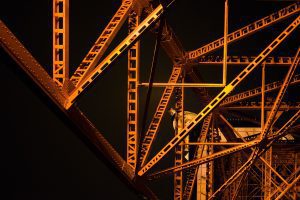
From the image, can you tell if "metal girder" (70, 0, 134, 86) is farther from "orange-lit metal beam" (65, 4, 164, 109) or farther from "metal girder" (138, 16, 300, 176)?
"metal girder" (138, 16, 300, 176)

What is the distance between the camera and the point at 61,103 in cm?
622

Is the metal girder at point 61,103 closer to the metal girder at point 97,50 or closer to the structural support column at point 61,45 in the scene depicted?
the structural support column at point 61,45

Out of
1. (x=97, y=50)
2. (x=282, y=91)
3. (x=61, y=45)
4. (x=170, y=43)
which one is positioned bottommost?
(x=282, y=91)

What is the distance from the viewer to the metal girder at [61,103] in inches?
211

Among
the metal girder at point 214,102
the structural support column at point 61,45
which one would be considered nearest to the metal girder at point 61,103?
the structural support column at point 61,45

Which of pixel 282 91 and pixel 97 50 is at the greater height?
pixel 97 50

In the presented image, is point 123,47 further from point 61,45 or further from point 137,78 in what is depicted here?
point 137,78

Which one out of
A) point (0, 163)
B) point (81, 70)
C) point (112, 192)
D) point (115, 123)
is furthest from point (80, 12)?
point (81, 70)

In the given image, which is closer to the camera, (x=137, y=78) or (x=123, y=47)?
(x=123, y=47)

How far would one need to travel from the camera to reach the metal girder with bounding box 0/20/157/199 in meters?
5.35

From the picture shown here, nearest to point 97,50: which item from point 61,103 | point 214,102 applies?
point 61,103

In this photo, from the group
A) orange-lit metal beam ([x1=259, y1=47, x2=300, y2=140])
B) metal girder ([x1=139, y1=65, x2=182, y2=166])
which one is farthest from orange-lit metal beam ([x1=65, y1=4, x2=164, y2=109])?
orange-lit metal beam ([x1=259, y1=47, x2=300, y2=140])

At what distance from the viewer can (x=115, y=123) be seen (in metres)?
18.5

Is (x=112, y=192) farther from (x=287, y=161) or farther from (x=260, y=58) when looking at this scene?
(x=260, y=58)
